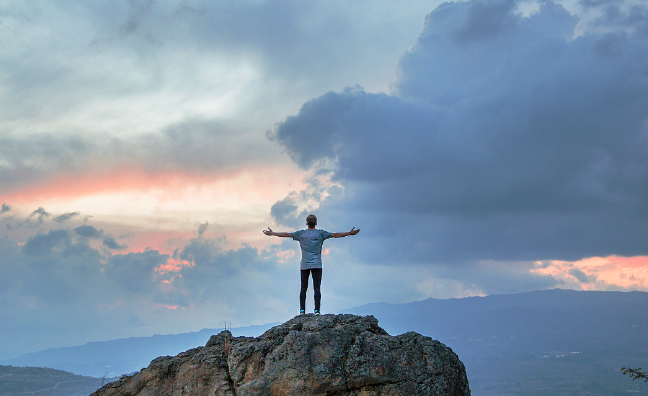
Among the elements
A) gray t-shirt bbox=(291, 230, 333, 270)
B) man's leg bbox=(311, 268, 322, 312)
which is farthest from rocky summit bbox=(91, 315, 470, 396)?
gray t-shirt bbox=(291, 230, 333, 270)

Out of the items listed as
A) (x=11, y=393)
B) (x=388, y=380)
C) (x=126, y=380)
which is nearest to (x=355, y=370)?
(x=388, y=380)

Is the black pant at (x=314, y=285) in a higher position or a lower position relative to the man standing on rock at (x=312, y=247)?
lower

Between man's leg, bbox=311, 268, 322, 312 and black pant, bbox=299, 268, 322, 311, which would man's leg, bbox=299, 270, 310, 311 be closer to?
black pant, bbox=299, 268, 322, 311

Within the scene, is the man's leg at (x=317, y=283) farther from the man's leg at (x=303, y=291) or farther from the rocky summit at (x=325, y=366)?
the rocky summit at (x=325, y=366)

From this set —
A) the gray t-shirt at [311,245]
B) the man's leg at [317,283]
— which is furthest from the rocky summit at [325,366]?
the gray t-shirt at [311,245]

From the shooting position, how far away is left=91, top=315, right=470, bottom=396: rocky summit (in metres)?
13.1

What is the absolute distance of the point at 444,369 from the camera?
13.6m

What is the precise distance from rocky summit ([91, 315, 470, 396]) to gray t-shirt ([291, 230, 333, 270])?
3311 mm

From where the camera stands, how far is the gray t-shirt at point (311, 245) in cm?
1809

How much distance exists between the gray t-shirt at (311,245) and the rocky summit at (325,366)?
10.9 ft

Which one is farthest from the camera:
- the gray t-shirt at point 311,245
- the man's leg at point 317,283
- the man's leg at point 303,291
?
the man's leg at point 303,291

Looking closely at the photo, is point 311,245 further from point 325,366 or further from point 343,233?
point 325,366

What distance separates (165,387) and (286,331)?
4110 millimetres

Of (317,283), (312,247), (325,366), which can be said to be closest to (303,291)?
(317,283)
